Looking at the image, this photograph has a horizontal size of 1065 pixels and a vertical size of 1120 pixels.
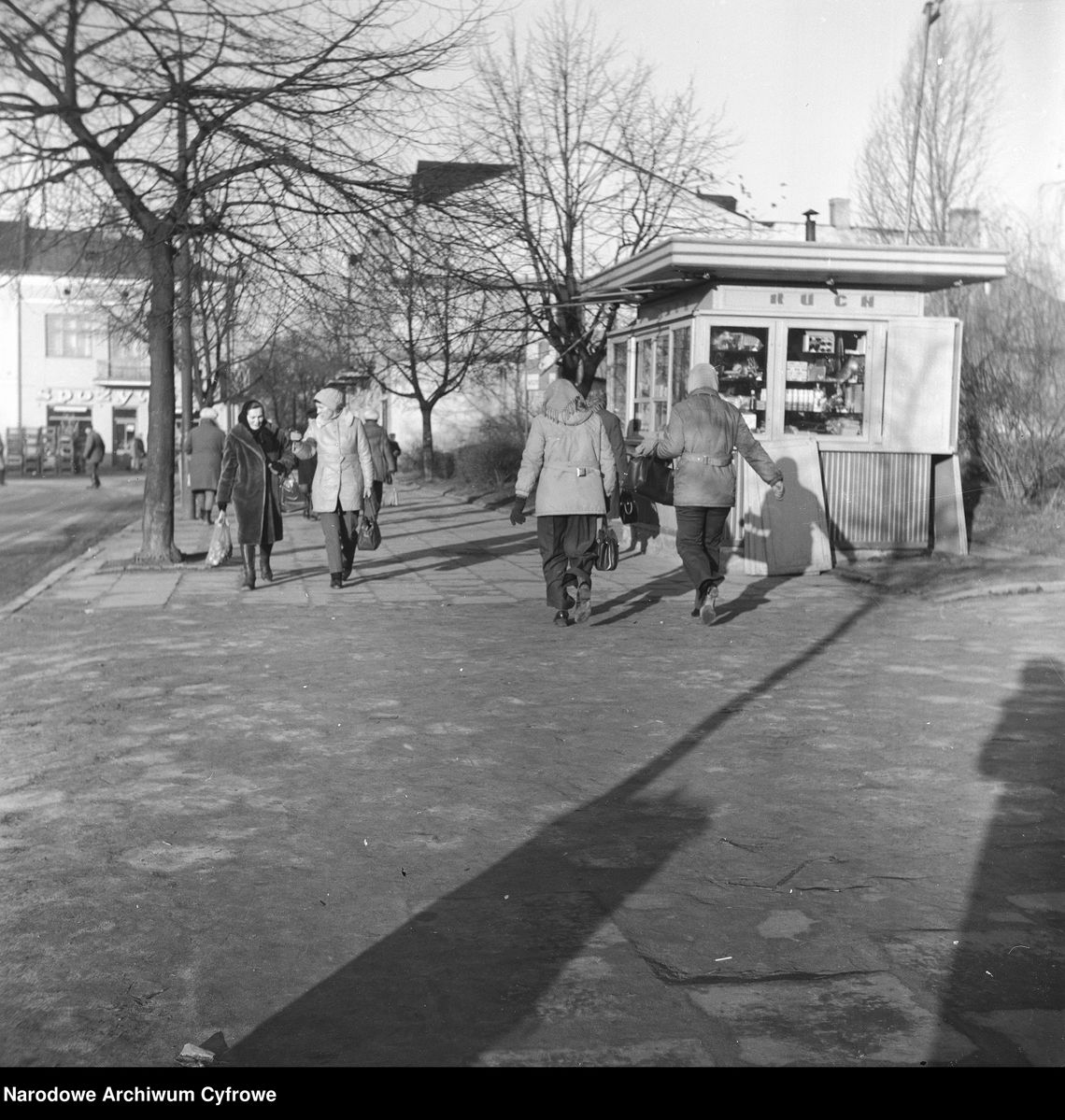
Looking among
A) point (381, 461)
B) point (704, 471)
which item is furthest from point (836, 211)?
point (704, 471)

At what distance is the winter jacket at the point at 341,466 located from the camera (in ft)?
40.7

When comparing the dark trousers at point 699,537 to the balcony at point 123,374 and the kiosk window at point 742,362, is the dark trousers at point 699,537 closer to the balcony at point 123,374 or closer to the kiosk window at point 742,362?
the kiosk window at point 742,362

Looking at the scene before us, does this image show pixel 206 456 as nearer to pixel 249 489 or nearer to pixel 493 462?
pixel 249 489

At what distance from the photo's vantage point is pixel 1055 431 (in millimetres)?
17344

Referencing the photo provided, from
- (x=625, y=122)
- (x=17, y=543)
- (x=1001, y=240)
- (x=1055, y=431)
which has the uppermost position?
(x=625, y=122)

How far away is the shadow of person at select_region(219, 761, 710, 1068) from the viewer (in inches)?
134

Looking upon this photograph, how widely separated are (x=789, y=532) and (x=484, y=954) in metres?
9.69

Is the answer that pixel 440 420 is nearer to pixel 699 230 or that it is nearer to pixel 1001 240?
pixel 699 230

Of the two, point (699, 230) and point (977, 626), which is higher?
point (699, 230)

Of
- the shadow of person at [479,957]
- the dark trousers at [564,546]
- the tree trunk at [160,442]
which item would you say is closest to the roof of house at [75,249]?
the tree trunk at [160,442]

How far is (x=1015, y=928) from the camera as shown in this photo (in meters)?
4.26

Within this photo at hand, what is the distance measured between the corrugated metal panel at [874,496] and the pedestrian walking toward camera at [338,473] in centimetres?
467
